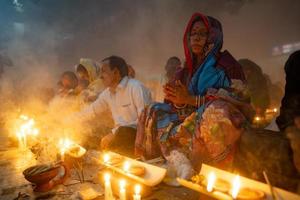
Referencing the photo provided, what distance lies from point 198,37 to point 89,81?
14.4ft

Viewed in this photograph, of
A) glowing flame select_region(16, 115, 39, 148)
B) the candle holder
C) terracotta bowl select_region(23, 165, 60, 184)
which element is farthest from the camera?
glowing flame select_region(16, 115, 39, 148)

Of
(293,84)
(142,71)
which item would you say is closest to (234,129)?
(293,84)

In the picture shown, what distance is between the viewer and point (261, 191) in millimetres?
2096

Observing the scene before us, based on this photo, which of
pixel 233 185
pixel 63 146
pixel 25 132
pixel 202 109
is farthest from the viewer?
pixel 25 132

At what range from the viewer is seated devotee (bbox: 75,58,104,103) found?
21.0ft

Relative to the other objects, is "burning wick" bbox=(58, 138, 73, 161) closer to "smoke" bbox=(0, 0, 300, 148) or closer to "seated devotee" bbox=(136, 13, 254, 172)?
"seated devotee" bbox=(136, 13, 254, 172)

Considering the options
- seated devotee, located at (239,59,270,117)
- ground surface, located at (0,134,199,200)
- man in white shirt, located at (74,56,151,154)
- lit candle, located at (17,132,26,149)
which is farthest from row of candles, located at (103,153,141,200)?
seated devotee, located at (239,59,270,117)

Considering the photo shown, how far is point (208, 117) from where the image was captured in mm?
2848

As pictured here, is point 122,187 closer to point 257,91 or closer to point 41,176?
point 41,176

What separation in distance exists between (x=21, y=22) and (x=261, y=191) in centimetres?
1701

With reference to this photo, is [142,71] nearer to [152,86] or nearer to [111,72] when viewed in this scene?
[152,86]

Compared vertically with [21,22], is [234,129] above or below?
below

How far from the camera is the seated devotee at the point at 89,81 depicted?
6415 millimetres

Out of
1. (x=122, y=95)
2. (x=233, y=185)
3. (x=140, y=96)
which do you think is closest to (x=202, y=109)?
(x=233, y=185)
